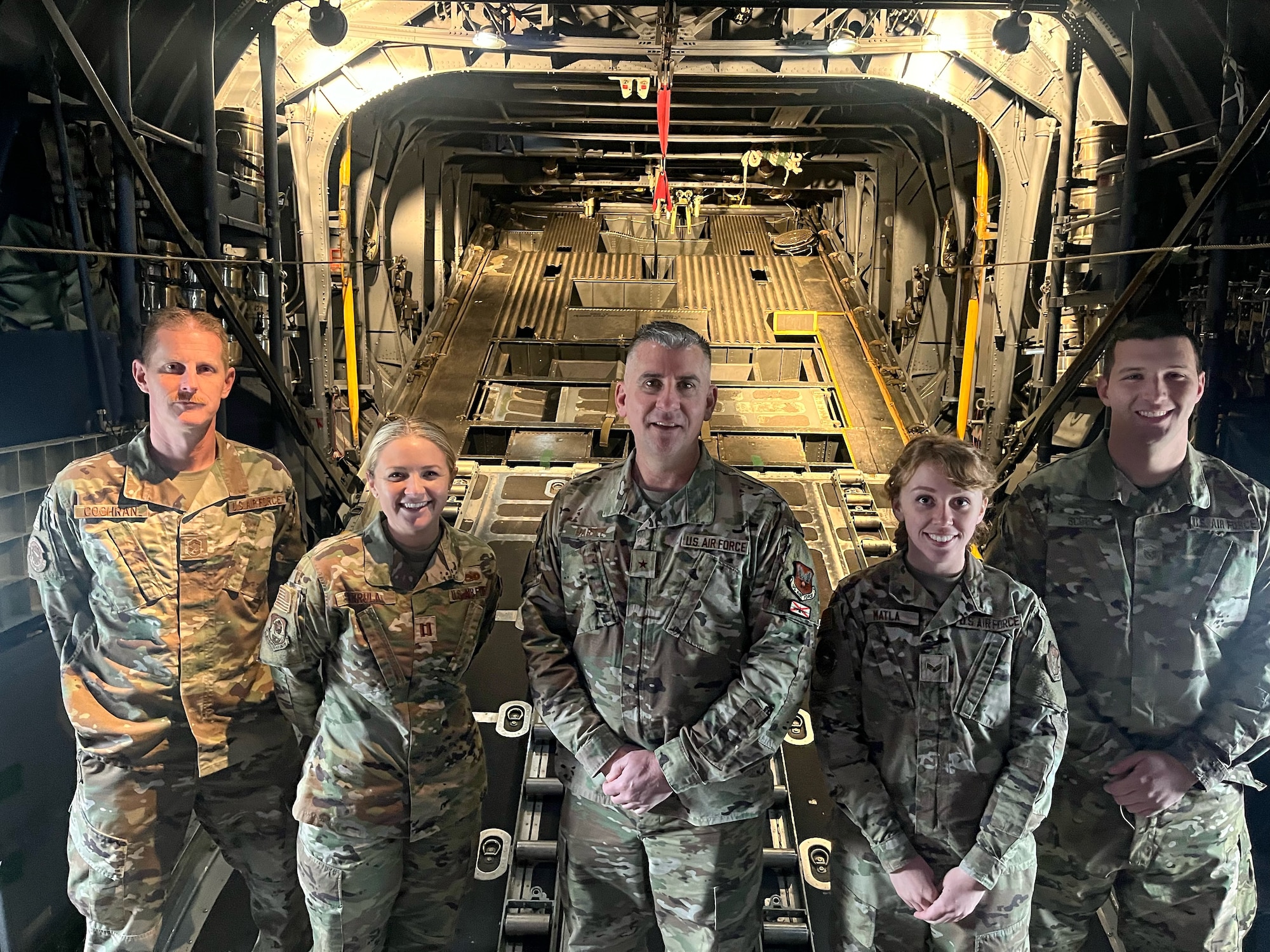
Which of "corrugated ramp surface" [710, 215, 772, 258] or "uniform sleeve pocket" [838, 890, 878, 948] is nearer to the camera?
"uniform sleeve pocket" [838, 890, 878, 948]

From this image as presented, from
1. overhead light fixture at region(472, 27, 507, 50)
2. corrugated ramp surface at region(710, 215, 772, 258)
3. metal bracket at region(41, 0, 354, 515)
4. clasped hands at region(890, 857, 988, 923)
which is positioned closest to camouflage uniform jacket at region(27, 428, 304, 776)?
metal bracket at region(41, 0, 354, 515)

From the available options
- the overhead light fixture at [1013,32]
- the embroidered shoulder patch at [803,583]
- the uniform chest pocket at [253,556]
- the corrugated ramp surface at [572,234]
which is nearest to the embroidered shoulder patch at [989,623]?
the embroidered shoulder patch at [803,583]

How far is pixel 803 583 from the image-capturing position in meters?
1.88

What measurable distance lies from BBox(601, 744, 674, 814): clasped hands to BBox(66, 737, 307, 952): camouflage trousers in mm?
1031

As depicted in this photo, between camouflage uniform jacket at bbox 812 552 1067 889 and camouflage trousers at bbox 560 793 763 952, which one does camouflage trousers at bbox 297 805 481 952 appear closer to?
camouflage trousers at bbox 560 793 763 952

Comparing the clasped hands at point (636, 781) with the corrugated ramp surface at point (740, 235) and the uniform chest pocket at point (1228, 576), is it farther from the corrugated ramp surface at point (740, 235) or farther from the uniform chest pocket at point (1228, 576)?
the corrugated ramp surface at point (740, 235)

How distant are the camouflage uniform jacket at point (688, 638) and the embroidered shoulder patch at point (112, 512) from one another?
3.57ft

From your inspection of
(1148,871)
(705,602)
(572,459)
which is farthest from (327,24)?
(1148,871)

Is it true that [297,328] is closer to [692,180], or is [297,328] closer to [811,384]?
[811,384]

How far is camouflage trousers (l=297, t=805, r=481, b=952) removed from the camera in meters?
1.96

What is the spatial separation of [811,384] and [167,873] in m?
4.68

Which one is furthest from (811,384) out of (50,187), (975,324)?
(50,187)

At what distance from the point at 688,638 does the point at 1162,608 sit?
117 centimetres

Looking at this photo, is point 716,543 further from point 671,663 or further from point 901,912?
point 901,912
